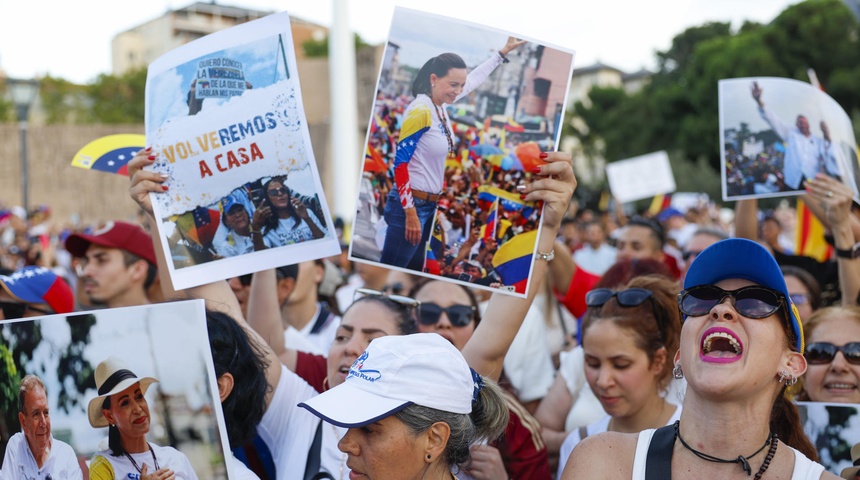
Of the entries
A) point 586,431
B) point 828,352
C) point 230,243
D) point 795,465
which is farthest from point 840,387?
point 230,243

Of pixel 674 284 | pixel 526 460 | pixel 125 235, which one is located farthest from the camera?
pixel 125 235

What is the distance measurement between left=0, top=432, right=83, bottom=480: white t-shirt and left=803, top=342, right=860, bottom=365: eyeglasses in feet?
7.86

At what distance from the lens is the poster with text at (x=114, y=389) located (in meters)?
2.01

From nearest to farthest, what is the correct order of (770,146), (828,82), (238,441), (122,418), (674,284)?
(122,418), (238,441), (674,284), (770,146), (828,82)

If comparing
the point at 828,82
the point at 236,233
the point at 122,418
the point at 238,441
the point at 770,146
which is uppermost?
the point at 828,82

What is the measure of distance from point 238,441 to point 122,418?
23.3 inches

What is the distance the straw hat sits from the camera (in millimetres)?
2033

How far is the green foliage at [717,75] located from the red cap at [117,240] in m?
29.2

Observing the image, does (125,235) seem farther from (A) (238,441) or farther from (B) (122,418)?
(B) (122,418)

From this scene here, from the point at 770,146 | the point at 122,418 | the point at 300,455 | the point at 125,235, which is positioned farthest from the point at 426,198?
the point at 125,235

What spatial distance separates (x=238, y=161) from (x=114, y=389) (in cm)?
93

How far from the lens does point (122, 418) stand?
2041 millimetres

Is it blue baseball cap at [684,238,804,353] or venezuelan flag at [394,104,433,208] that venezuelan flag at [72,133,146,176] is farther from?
blue baseball cap at [684,238,804,353]

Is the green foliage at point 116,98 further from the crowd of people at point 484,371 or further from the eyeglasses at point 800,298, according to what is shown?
the eyeglasses at point 800,298
